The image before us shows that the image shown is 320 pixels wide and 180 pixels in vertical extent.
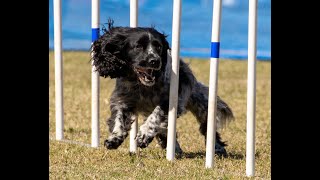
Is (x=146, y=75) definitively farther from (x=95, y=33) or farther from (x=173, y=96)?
(x=95, y=33)

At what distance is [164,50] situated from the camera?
22.2 feet

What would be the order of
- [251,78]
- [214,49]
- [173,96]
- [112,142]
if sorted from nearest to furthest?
[251,78] → [214,49] → [173,96] → [112,142]

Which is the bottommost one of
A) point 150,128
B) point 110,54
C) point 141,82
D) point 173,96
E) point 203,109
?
point 150,128

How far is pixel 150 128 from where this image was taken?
6613 mm

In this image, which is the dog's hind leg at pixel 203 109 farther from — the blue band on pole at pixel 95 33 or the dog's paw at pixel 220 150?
the blue band on pole at pixel 95 33

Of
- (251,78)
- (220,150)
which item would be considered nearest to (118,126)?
(220,150)

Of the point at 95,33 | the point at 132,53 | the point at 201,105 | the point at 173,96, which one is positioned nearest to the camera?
the point at 173,96

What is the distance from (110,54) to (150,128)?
90cm

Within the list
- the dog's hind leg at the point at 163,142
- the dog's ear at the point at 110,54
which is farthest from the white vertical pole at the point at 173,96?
the dog's ear at the point at 110,54

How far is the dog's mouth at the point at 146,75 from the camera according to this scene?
6.62 m

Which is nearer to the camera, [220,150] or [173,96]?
[173,96]

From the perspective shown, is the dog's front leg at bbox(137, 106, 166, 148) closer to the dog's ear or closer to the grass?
the grass
